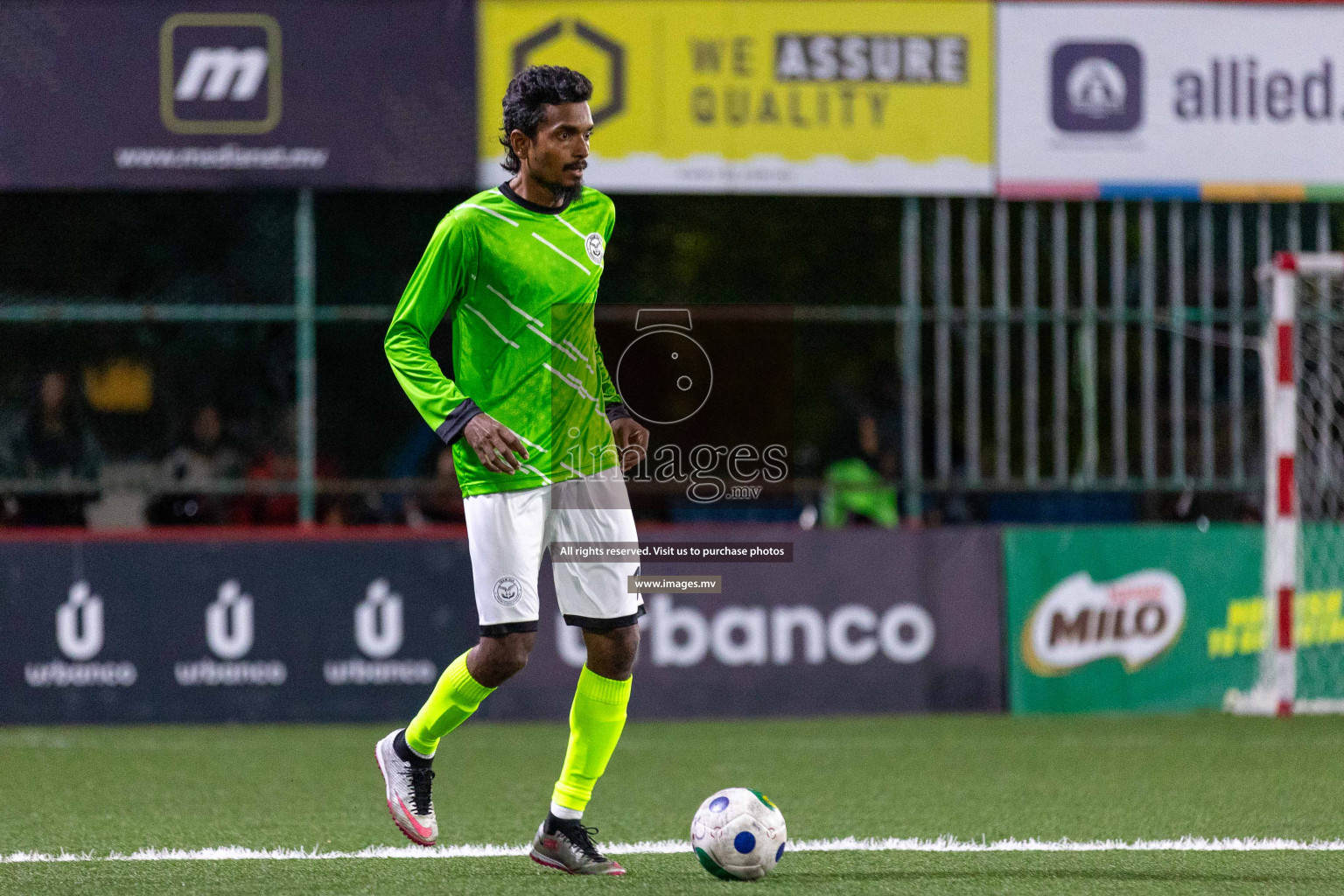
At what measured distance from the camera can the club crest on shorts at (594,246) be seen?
5.16 m

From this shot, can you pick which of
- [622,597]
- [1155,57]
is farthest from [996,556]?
[622,597]

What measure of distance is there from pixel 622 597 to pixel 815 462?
8.15 m

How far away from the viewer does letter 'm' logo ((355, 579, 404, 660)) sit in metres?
9.45

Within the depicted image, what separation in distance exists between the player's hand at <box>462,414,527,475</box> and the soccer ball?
1.04 m

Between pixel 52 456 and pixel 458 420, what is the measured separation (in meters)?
5.62

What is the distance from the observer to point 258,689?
9.38m

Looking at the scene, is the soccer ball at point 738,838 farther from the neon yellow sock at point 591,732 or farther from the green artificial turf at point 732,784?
the neon yellow sock at point 591,732

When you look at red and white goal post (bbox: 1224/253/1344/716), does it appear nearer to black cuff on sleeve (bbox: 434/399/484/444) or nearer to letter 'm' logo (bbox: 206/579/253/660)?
letter 'm' logo (bbox: 206/579/253/660)

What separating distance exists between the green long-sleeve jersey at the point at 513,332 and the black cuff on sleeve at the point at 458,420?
0.02 metres

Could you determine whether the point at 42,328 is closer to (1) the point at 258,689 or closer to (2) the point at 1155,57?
(1) the point at 258,689

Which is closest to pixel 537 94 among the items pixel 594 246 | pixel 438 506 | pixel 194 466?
pixel 594 246

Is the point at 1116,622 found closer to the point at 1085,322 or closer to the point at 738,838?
the point at 1085,322

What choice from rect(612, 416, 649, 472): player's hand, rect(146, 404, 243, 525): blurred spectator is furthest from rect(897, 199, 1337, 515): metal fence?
rect(612, 416, 649, 472): player's hand

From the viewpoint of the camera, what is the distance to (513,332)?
5.09m
